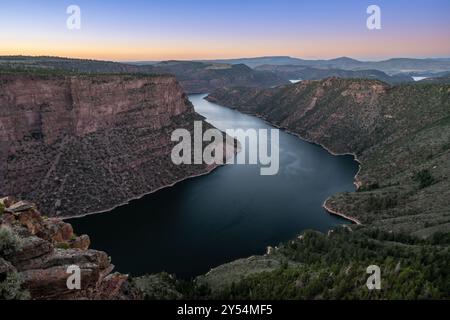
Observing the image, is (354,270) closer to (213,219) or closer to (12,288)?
(12,288)

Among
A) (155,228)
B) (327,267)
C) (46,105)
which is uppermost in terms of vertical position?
(46,105)

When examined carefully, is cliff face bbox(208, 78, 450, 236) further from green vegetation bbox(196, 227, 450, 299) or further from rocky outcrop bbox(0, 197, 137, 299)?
rocky outcrop bbox(0, 197, 137, 299)

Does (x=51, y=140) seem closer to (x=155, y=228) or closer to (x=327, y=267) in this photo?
(x=155, y=228)

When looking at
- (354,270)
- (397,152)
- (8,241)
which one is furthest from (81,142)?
(397,152)

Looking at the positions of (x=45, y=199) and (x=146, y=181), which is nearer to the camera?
(x=45, y=199)

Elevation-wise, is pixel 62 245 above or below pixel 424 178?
above

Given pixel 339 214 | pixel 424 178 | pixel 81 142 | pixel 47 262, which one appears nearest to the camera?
pixel 47 262

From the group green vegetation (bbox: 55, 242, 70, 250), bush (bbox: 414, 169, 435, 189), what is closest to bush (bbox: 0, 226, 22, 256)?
green vegetation (bbox: 55, 242, 70, 250)
